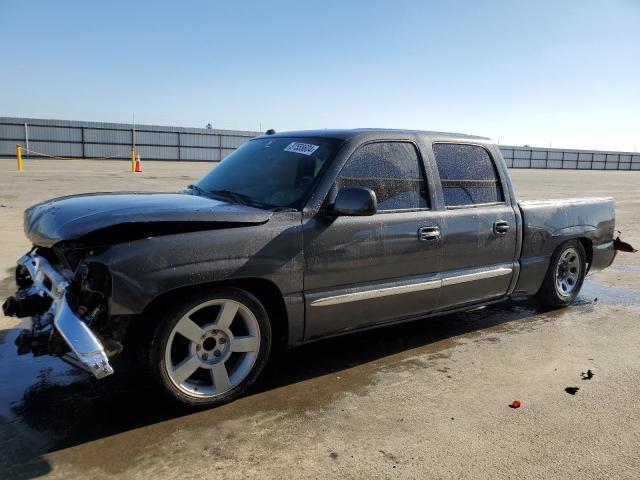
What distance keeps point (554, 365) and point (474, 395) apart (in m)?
0.96

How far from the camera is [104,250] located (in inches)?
117

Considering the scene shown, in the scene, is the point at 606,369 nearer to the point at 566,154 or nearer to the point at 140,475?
the point at 140,475

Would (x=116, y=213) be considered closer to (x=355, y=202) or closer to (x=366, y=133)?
(x=355, y=202)

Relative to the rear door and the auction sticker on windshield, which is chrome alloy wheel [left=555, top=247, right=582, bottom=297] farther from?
the auction sticker on windshield

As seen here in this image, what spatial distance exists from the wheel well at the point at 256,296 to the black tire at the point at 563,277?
3127 mm

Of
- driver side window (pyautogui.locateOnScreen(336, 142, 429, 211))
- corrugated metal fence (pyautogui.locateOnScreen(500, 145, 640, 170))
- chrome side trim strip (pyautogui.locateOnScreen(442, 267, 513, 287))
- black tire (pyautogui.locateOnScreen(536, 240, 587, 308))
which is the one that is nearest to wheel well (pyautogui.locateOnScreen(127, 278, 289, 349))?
driver side window (pyautogui.locateOnScreen(336, 142, 429, 211))

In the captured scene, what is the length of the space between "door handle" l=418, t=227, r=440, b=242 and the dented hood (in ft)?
4.12

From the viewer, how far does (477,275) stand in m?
4.58

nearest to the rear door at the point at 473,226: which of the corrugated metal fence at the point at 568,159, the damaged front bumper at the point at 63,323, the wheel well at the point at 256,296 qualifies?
the wheel well at the point at 256,296

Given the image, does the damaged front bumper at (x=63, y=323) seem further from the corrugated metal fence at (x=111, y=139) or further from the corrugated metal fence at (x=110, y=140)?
the corrugated metal fence at (x=110, y=140)

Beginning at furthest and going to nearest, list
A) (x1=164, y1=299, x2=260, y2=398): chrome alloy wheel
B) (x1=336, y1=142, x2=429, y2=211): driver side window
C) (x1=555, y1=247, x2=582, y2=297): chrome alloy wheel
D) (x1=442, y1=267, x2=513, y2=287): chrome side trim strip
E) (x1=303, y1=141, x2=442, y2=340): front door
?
(x1=555, y1=247, x2=582, y2=297): chrome alloy wheel < (x1=442, y1=267, x2=513, y2=287): chrome side trim strip < (x1=336, y1=142, x2=429, y2=211): driver side window < (x1=303, y1=141, x2=442, y2=340): front door < (x1=164, y1=299, x2=260, y2=398): chrome alloy wheel

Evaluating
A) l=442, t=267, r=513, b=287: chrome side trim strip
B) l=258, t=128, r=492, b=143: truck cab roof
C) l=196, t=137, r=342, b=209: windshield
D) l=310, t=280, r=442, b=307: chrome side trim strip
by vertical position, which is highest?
l=258, t=128, r=492, b=143: truck cab roof

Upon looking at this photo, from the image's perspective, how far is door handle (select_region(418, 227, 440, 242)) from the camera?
4.13 m

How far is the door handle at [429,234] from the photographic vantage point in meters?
4.13
